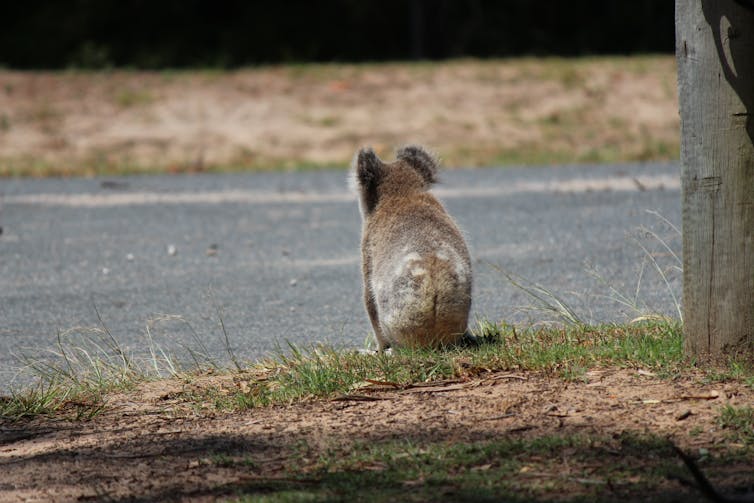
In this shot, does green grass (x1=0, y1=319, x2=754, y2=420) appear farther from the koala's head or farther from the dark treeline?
the dark treeline

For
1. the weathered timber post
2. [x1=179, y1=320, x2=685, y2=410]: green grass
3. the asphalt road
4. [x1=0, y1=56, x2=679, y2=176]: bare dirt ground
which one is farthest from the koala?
[x1=0, y1=56, x2=679, y2=176]: bare dirt ground

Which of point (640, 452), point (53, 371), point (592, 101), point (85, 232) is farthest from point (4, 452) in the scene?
point (592, 101)

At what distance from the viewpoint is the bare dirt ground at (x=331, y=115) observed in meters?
15.6

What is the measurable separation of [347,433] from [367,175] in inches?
79.3

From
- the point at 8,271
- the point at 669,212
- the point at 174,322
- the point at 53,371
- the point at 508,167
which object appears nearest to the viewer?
the point at 53,371

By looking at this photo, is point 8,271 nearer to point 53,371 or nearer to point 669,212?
point 53,371

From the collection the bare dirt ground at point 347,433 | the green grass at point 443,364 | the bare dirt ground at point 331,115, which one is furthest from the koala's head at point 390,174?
the bare dirt ground at point 331,115

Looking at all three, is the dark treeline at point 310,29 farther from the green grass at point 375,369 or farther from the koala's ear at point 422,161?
the green grass at point 375,369

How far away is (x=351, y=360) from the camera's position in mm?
5328

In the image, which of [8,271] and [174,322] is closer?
[174,322]

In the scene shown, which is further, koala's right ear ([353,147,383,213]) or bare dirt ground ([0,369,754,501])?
koala's right ear ([353,147,383,213])

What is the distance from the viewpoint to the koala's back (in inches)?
203

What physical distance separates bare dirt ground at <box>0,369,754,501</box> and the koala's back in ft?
1.43

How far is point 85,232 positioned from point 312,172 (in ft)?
13.7
